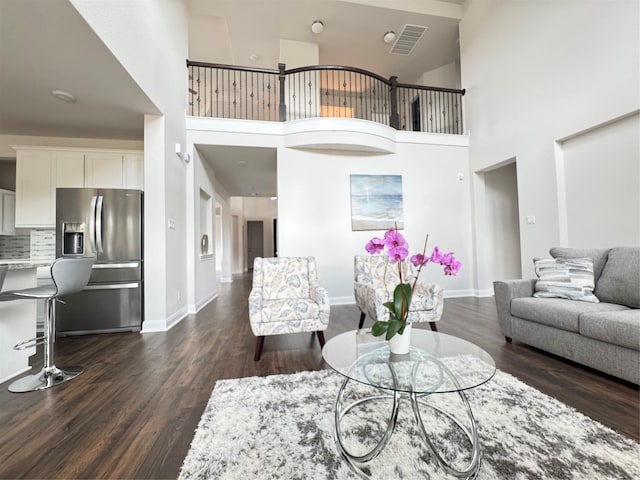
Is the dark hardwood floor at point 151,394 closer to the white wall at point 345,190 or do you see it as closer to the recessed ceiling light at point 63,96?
the white wall at point 345,190

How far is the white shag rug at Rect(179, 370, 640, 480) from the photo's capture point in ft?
3.64

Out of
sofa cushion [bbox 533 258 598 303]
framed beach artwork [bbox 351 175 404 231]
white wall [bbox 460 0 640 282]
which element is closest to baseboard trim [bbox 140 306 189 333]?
framed beach artwork [bbox 351 175 404 231]

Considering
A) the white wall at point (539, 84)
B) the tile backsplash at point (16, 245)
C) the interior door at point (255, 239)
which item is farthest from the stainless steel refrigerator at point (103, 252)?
the interior door at point (255, 239)

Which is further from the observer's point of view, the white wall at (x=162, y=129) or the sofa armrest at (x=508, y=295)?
the sofa armrest at (x=508, y=295)

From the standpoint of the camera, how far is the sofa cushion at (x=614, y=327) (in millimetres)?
1683

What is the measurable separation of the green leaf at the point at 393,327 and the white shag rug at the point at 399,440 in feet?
1.67

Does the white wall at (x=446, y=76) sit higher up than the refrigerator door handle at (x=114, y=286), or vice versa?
the white wall at (x=446, y=76)

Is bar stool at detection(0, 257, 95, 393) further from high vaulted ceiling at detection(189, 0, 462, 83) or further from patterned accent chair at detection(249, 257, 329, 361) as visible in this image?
high vaulted ceiling at detection(189, 0, 462, 83)

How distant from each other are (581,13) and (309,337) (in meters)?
4.80

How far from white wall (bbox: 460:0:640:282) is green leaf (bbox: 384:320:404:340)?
3348mm

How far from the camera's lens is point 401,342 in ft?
4.46

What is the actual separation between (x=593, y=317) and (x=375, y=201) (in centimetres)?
333

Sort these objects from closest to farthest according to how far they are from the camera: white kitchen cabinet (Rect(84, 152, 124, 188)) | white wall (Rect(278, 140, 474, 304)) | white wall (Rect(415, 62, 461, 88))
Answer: white kitchen cabinet (Rect(84, 152, 124, 188)) → white wall (Rect(278, 140, 474, 304)) → white wall (Rect(415, 62, 461, 88))

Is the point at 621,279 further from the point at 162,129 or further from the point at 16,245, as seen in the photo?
the point at 16,245
